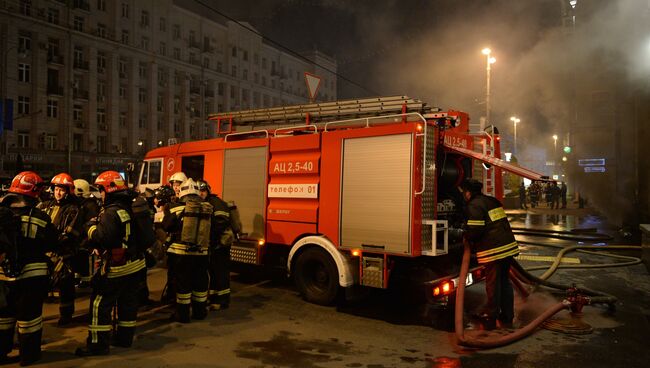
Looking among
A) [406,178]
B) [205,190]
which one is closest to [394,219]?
[406,178]

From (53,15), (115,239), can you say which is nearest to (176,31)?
(53,15)

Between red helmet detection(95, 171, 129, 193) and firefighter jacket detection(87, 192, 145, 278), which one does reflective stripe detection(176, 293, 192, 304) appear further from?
red helmet detection(95, 171, 129, 193)

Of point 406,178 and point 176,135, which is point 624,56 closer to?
point 406,178

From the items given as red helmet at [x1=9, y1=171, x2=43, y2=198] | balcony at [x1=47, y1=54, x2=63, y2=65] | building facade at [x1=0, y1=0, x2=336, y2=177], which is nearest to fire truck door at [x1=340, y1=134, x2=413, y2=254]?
red helmet at [x1=9, y1=171, x2=43, y2=198]

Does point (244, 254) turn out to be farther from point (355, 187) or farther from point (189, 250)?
point (355, 187)

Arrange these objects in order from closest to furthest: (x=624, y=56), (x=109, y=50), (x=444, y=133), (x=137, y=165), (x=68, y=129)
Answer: (x=444, y=133) → (x=137, y=165) → (x=624, y=56) → (x=68, y=129) → (x=109, y=50)

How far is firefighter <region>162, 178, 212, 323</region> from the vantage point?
5.23 m

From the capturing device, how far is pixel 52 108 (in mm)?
36750

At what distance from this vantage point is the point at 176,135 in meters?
48.2

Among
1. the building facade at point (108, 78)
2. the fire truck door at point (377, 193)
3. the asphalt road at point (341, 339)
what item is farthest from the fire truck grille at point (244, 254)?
the building facade at point (108, 78)

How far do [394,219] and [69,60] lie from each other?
1636 inches

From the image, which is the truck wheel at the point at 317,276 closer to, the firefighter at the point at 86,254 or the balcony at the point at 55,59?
the firefighter at the point at 86,254

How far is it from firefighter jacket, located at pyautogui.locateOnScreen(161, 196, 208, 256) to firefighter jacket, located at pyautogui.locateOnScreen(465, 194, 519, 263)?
10.8 feet

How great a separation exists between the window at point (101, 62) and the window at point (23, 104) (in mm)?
7206
